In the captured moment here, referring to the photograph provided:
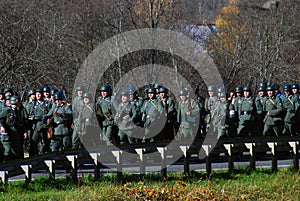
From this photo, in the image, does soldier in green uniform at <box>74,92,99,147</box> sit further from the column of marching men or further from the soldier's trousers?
the soldier's trousers

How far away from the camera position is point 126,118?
19.3 metres

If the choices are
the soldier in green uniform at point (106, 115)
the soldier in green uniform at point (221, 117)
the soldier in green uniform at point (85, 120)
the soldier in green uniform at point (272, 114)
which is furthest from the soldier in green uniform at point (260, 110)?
the soldier in green uniform at point (85, 120)

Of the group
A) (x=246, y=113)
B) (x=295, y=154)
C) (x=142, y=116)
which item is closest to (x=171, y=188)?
(x=295, y=154)

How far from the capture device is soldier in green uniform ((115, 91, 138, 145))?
1925cm

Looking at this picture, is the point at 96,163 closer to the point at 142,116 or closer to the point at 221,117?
the point at 142,116

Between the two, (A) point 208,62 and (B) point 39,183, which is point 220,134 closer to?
(B) point 39,183

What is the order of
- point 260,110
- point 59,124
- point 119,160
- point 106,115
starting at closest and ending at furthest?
point 119,160 < point 59,124 < point 106,115 < point 260,110

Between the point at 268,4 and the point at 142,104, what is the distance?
9.85 meters

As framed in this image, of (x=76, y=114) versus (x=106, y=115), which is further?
(x=106, y=115)

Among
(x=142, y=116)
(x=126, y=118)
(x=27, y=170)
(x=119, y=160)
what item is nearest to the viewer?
(x=27, y=170)

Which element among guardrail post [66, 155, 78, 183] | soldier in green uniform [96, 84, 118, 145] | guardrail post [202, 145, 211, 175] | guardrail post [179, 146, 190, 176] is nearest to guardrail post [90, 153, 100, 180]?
guardrail post [66, 155, 78, 183]

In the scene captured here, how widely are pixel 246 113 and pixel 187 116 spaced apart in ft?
5.51

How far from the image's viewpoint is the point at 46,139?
1911 cm

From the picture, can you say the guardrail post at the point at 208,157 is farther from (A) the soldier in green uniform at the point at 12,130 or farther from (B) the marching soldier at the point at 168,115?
(A) the soldier in green uniform at the point at 12,130
